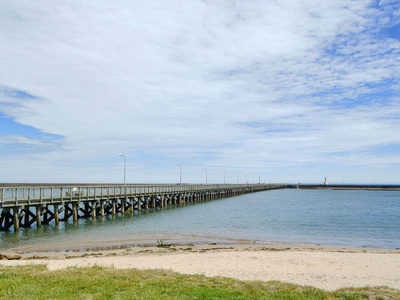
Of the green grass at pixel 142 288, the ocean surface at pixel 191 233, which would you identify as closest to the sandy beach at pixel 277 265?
the green grass at pixel 142 288

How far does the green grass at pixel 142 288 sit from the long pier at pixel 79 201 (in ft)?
69.7

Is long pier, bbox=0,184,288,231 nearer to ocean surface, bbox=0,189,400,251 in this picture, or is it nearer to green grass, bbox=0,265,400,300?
ocean surface, bbox=0,189,400,251

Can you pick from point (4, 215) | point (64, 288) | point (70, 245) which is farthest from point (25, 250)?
point (64, 288)

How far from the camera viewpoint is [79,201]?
131 feet

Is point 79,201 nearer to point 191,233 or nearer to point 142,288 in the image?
point 191,233

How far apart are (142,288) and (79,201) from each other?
31.3 metres

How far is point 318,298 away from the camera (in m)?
10.4

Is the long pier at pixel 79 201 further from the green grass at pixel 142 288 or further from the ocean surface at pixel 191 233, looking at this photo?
the green grass at pixel 142 288

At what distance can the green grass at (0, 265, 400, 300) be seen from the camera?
9.92 m

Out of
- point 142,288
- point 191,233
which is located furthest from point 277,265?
point 191,233

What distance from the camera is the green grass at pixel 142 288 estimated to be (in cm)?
992

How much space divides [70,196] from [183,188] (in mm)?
38119

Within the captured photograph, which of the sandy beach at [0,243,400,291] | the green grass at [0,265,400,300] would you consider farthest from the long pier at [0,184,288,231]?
the green grass at [0,265,400,300]

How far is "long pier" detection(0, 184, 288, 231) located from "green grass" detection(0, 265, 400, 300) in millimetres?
21240
